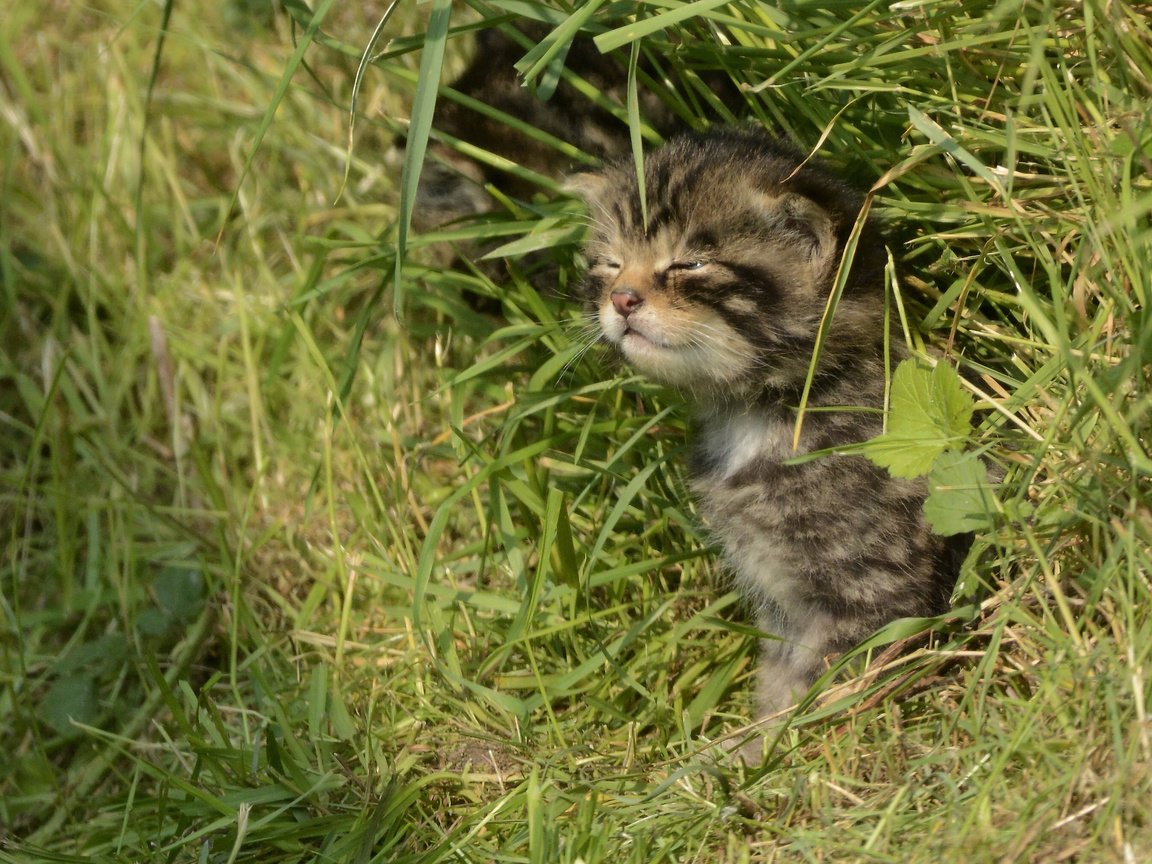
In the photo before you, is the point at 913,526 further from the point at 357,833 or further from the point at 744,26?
the point at 357,833

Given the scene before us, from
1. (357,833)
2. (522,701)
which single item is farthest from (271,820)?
(522,701)

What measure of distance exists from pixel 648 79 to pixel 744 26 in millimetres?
402

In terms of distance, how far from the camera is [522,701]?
2902 millimetres

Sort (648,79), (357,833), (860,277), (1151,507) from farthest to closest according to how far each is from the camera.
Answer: (648,79) → (860,277) → (357,833) → (1151,507)

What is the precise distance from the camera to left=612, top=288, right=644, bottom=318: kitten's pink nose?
2.63 m

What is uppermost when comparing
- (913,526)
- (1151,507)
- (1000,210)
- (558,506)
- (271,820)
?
(1000,210)

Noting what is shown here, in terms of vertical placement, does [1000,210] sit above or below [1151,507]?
above

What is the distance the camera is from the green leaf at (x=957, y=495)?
2445 mm

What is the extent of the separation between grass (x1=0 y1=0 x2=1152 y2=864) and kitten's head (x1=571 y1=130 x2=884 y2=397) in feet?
0.51

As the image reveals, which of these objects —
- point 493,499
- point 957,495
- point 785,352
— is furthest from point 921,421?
point 493,499

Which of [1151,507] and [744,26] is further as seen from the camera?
[744,26]

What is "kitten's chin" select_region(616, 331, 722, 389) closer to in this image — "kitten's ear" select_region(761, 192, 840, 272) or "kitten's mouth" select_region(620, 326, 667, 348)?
"kitten's mouth" select_region(620, 326, 667, 348)

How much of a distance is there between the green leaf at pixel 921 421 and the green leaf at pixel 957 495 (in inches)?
1.3

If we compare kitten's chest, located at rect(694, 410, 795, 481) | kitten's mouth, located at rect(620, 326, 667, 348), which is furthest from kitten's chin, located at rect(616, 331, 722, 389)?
kitten's chest, located at rect(694, 410, 795, 481)
